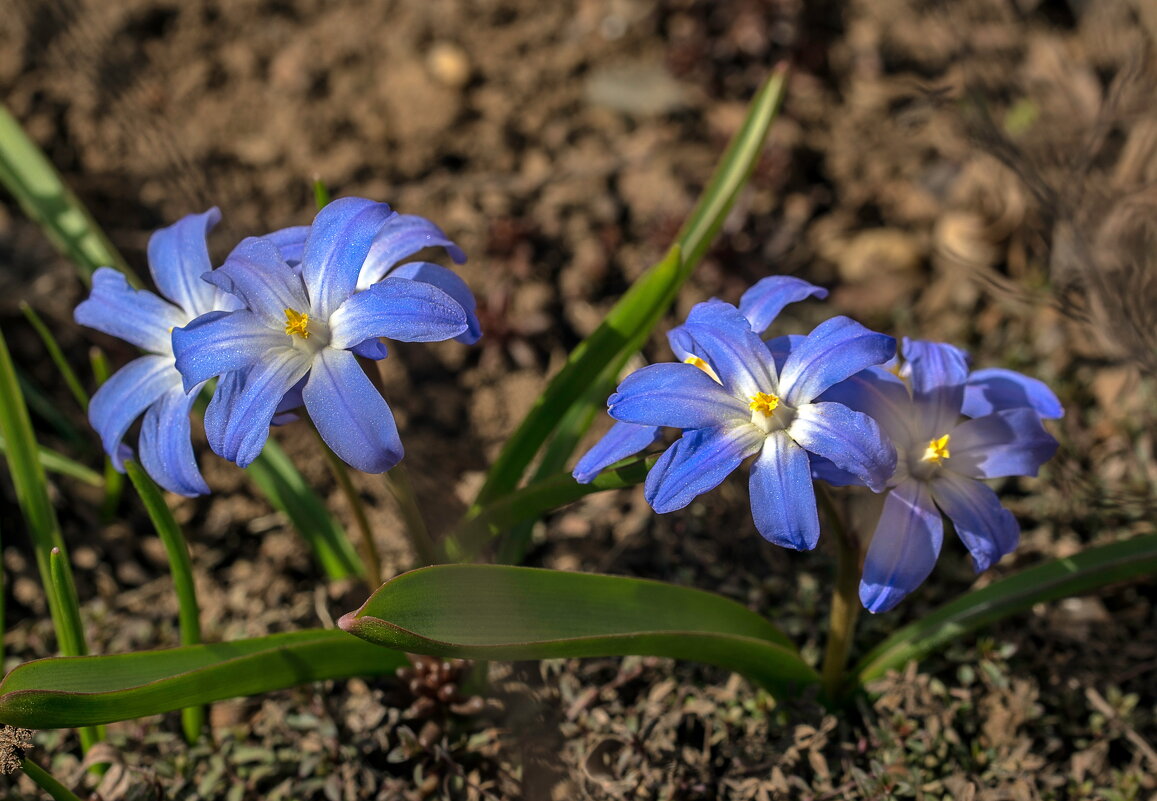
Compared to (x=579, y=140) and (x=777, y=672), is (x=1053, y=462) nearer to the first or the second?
(x=777, y=672)

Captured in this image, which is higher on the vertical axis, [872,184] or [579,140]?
[579,140]

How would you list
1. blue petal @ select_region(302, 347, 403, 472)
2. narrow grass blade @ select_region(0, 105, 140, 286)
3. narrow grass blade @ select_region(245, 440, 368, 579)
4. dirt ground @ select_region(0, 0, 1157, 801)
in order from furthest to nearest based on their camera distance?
narrow grass blade @ select_region(0, 105, 140, 286) → narrow grass blade @ select_region(245, 440, 368, 579) → dirt ground @ select_region(0, 0, 1157, 801) → blue petal @ select_region(302, 347, 403, 472)

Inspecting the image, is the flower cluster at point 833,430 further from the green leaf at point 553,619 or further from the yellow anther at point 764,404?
the green leaf at point 553,619

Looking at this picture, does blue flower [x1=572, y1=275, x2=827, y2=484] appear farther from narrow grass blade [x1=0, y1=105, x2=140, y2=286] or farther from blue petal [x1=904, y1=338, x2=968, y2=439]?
narrow grass blade [x1=0, y1=105, x2=140, y2=286]

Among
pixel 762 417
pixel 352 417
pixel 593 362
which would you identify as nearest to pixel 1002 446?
pixel 762 417

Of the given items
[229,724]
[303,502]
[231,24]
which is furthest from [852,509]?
[231,24]

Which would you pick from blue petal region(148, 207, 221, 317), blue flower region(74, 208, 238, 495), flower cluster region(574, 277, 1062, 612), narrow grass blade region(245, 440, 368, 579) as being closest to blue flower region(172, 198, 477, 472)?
blue flower region(74, 208, 238, 495)
